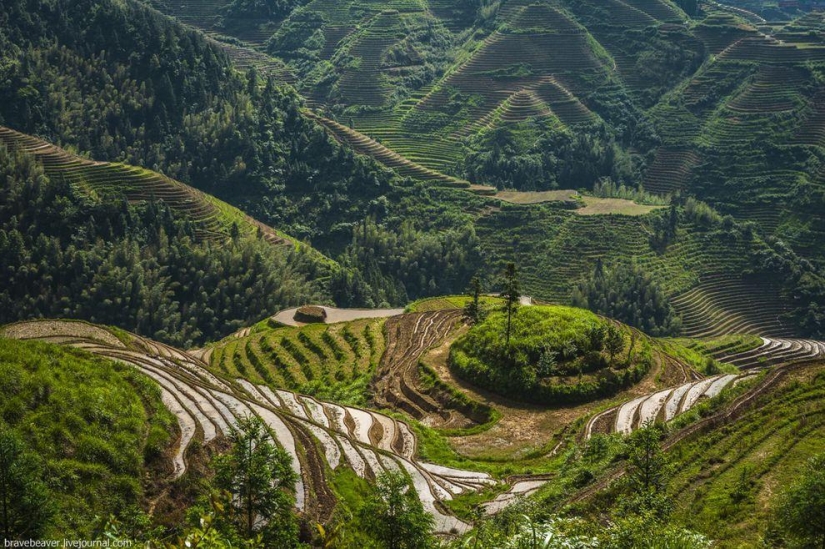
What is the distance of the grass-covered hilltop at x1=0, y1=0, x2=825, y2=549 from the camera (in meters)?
30.1

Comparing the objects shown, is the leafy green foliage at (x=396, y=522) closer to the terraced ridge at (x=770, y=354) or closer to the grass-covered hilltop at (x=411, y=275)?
the grass-covered hilltop at (x=411, y=275)

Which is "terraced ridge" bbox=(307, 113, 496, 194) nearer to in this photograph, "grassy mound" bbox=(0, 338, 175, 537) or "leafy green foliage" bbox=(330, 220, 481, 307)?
"leafy green foliage" bbox=(330, 220, 481, 307)

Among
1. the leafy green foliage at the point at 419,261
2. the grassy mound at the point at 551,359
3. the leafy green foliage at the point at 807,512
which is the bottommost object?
the leafy green foliage at the point at 419,261

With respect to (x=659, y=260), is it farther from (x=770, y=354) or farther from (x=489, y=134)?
(x=489, y=134)

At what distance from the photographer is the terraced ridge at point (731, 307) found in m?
106

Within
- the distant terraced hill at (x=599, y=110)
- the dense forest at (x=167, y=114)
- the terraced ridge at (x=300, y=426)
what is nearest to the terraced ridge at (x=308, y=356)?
the terraced ridge at (x=300, y=426)

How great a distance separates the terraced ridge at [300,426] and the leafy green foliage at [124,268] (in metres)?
39.8

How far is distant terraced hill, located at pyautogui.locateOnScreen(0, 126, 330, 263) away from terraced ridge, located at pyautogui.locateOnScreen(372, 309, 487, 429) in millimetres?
43084

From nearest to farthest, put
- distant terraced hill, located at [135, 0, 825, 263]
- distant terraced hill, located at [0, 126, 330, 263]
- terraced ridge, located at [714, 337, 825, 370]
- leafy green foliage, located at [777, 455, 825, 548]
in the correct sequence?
leafy green foliage, located at [777, 455, 825, 548] → terraced ridge, located at [714, 337, 825, 370] → distant terraced hill, located at [0, 126, 330, 263] → distant terraced hill, located at [135, 0, 825, 263]

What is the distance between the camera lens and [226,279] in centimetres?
10262

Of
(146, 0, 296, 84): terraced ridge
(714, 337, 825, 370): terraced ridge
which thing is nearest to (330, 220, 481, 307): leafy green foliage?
(714, 337, 825, 370): terraced ridge

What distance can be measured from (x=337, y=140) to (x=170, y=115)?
24410mm

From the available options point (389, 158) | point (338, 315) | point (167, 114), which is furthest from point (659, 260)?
point (167, 114)

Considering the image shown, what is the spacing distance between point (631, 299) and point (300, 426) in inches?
2853
